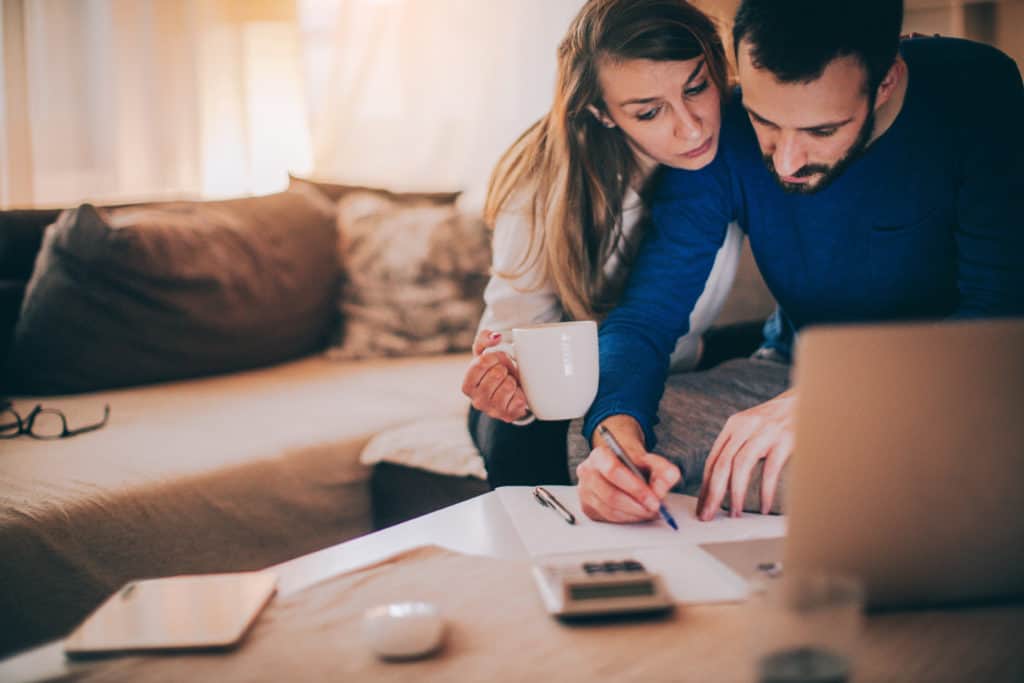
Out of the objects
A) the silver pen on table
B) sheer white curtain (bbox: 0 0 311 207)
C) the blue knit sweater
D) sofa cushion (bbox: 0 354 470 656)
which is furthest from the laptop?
sheer white curtain (bbox: 0 0 311 207)

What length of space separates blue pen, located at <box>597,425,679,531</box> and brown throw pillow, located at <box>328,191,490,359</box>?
1.20m

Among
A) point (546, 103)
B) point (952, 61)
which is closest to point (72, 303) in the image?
point (546, 103)

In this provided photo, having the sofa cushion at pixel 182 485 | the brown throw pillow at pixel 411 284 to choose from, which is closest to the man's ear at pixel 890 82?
the sofa cushion at pixel 182 485

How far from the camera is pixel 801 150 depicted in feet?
3.67

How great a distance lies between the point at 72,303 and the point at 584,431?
1.30 metres

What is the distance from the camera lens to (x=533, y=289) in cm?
151

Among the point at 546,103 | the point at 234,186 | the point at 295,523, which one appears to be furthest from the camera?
the point at 234,186

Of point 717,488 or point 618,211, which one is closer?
point 717,488

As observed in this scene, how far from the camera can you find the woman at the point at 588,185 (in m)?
1.26

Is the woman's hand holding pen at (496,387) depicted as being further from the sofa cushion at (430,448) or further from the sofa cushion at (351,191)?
the sofa cushion at (351,191)

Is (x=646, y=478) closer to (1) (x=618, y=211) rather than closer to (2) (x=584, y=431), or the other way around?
(2) (x=584, y=431)

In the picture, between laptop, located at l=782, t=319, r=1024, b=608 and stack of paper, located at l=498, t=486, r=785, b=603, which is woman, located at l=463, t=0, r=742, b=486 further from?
laptop, located at l=782, t=319, r=1024, b=608

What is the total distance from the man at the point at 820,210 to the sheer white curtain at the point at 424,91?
1443mm

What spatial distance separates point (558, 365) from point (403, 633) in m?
0.45
